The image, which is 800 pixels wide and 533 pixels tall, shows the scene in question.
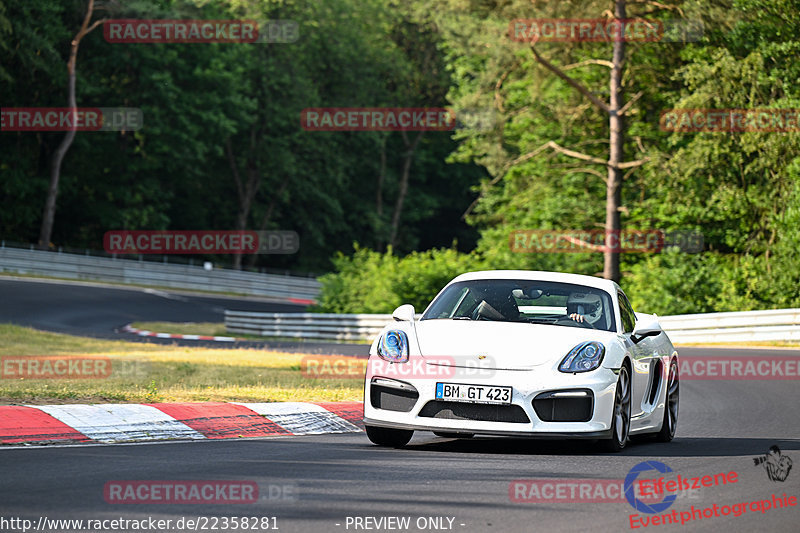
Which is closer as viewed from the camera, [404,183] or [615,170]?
[615,170]

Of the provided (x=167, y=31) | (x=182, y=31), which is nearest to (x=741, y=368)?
(x=167, y=31)

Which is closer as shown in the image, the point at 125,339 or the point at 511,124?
the point at 125,339

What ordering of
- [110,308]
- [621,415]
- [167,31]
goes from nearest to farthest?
[621,415] < [110,308] < [167,31]

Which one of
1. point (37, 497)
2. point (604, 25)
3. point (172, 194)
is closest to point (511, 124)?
point (604, 25)

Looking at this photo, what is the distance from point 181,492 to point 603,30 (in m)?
31.6

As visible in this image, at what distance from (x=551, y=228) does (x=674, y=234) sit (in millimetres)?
4778

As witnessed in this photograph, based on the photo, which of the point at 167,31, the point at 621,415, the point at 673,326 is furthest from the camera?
the point at 167,31

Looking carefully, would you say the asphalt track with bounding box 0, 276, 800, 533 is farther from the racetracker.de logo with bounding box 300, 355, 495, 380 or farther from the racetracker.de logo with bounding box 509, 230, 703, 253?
the racetracker.de logo with bounding box 509, 230, 703, 253

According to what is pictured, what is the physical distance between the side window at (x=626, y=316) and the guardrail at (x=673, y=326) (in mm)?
15996

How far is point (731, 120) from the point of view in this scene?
33469 millimetres

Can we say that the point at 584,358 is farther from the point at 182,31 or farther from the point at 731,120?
the point at 182,31

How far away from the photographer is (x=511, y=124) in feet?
147

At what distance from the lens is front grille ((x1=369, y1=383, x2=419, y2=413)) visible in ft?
29.8

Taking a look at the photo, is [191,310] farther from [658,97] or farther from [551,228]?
[658,97]
